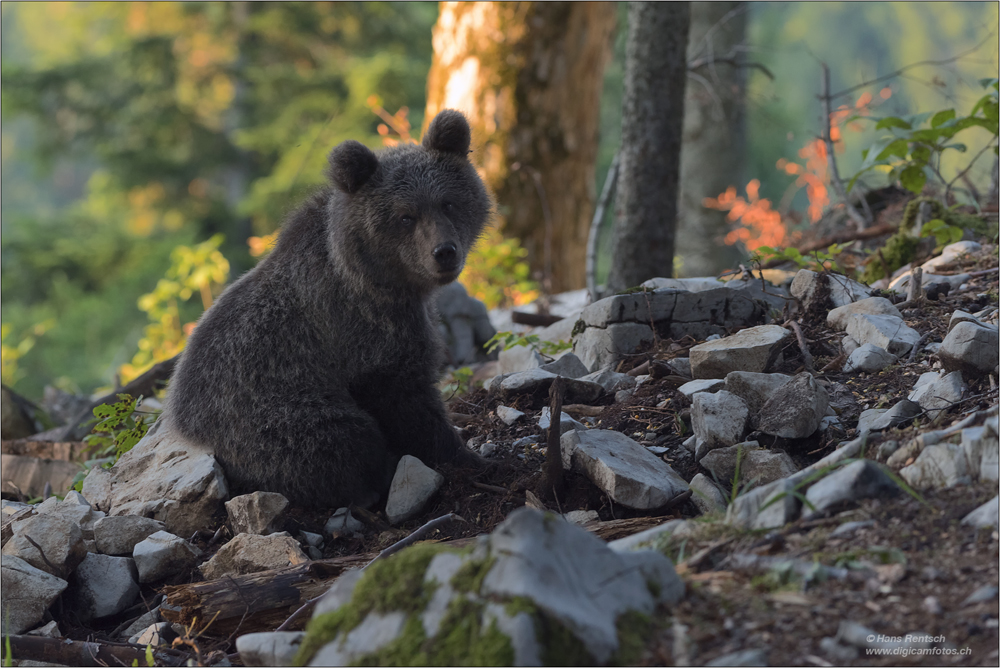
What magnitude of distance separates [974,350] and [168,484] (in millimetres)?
3460

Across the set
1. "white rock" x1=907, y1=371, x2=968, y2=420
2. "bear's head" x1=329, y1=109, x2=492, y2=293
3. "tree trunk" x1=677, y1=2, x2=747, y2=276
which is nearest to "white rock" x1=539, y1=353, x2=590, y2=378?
"bear's head" x1=329, y1=109, x2=492, y2=293

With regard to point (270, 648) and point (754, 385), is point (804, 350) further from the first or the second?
point (270, 648)

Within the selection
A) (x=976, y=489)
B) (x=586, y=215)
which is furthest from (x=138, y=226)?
(x=976, y=489)

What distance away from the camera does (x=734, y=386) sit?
11.0 ft

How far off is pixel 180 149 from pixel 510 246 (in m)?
13.3

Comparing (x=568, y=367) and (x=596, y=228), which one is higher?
(x=596, y=228)

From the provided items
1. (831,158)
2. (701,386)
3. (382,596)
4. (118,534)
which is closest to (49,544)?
(118,534)

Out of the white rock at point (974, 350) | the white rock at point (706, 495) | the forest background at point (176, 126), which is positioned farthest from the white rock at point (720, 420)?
the forest background at point (176, 126)

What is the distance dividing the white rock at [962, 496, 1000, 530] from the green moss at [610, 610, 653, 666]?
2.95 feet

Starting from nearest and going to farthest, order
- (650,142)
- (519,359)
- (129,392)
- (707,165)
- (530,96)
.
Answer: (519,359) → (650,142) → (129,392) → (530,96) → (707,165)

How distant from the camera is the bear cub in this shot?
3.53 meters

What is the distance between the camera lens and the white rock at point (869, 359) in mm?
3463

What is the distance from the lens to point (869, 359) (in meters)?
3.48

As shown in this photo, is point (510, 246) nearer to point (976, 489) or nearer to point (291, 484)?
point (291, 484)
